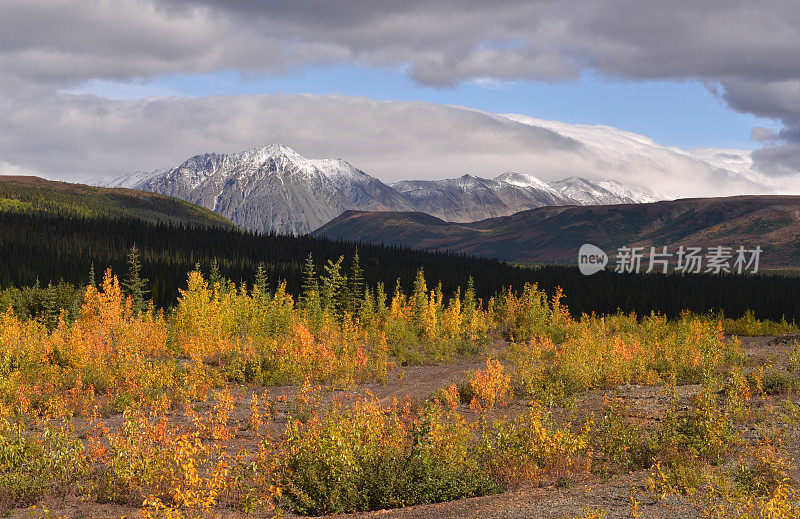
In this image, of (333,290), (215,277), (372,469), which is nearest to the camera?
(372,469)

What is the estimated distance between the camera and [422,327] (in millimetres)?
47438

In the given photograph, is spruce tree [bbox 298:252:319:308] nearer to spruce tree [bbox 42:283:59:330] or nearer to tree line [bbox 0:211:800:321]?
tree line [bbox 0:211:800:321]

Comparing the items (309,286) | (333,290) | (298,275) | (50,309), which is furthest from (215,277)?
(298,275)

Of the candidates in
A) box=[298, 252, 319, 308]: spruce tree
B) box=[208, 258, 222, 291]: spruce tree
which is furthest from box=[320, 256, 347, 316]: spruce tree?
box=[208, 258, 222, 291]: spruce tree

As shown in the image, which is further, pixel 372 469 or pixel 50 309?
pixel 50 309

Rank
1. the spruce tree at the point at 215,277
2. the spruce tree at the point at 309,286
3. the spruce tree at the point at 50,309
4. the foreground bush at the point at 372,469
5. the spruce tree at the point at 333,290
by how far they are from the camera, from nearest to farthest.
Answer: the foreground bush at the point at 372,469 < the spruce tree at the point at 50,309 < the spruce tree at the point at 215,277 < the spruce tree at the point at 309,286 < the spruce tree at the point at 333,290

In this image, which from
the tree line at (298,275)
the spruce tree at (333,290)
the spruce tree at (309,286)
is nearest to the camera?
the spruce tree at (309,286)

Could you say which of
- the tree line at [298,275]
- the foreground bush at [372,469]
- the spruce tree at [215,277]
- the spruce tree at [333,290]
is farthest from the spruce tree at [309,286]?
the foreground bush at [372,469]

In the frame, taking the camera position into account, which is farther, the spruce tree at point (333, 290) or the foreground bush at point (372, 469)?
the spruce tree at point (333, 290)

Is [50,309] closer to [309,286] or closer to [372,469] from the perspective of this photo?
[309,286]

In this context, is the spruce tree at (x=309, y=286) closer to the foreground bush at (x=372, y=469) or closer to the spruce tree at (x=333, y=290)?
the spruce tree at (x=333, y=290)

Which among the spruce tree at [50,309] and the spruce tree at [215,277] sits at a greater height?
the spruce tree at [215,277]

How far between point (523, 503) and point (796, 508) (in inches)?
156

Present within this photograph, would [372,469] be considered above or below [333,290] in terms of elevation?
above
